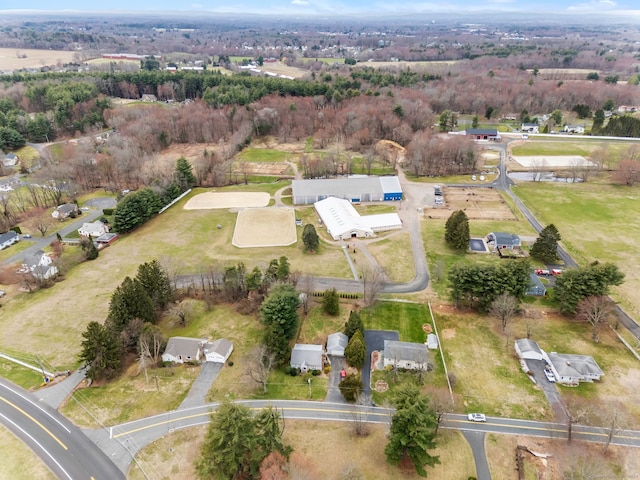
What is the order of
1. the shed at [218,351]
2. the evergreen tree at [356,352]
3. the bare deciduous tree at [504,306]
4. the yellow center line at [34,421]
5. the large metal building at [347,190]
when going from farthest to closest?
the large metal building at [347,190] → the bare deciduous tree at [504,306] → the shed at [218,351] → the evergreen tree at [356,352] → the yellow center line at [34,421]

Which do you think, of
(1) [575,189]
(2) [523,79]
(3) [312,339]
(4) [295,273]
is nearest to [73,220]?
(4) [295,273]

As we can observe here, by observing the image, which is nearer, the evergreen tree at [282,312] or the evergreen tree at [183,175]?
the evergreen tree at [282,312]

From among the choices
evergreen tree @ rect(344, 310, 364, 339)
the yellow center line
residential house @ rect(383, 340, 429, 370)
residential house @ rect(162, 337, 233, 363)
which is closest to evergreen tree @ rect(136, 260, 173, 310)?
residential house @ rect(162, 337, 233, 363)

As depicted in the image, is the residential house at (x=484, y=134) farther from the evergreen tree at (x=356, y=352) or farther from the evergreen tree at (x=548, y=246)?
the evergreen tree at (x=356, y=352)

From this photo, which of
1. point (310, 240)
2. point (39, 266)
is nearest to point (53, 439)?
point (39, 266)

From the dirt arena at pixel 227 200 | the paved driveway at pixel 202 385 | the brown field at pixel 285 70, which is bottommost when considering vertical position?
the dirt arena at pixel 227 200

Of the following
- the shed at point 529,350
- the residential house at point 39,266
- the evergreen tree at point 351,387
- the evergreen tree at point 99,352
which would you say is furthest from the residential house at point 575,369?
the residential house at point 39,266
